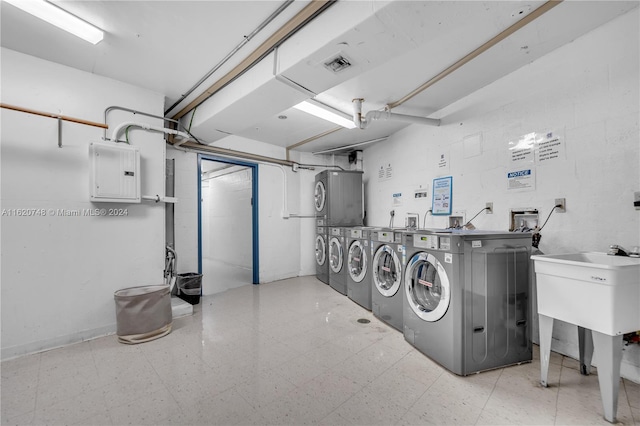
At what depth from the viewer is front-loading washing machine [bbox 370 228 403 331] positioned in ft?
9.08

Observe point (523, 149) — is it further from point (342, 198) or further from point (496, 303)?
point (342, 198)

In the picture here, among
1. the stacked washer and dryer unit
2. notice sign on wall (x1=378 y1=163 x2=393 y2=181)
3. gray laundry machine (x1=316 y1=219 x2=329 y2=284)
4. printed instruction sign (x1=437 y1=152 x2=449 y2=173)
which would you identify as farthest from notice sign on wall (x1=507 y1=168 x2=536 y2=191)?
→ gray laundry machine (x1=316 y1=219 x2=329 y2=284)

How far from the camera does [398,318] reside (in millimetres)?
2736

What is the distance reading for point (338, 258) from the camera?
4.23 meters

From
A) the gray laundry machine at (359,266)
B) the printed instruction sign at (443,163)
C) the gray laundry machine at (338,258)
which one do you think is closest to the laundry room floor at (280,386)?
the gray laundry machine at (359,266)

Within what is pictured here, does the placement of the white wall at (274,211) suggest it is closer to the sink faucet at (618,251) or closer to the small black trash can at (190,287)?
the small black trash can at (190,287)

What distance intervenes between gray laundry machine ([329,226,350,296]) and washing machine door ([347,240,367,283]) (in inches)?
8.7

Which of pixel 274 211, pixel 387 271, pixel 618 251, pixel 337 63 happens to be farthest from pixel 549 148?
pixel 274 211

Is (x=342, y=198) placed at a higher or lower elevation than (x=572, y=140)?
lower

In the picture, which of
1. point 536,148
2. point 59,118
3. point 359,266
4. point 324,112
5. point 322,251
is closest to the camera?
point 59,118

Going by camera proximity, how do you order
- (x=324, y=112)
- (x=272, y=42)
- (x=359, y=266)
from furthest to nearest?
(x=359, y=266)
(x=324, y=112)
(x=272, y=42)

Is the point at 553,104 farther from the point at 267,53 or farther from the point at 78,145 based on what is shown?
the point at 78,145

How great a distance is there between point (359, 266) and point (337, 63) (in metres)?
2.54

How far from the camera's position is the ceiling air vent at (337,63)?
195cm
